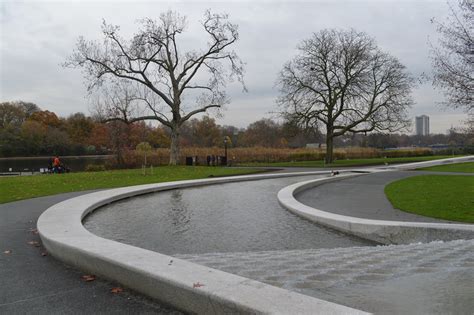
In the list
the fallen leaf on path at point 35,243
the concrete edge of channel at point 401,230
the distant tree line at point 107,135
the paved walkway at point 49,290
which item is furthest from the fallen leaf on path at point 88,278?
the distant tree line at point 107,135

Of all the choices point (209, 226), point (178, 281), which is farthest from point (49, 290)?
point (209, 226)

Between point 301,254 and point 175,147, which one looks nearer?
point 301,254

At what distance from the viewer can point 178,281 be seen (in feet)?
13.6

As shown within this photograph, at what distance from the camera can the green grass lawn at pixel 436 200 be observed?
976cm

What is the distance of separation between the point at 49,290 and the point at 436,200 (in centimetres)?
1111

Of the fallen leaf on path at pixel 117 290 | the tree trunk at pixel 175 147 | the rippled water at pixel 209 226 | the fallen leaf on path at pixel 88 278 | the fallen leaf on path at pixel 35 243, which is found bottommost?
the rippled water at pixel 209 226

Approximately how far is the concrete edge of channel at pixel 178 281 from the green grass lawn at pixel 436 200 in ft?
23.5

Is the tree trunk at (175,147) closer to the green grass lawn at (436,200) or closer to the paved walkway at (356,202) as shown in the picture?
the paved walkway at (356,202)

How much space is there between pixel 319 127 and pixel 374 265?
114 ft

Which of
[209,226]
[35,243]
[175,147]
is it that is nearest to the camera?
[35,243]

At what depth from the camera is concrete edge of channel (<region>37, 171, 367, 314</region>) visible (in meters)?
3.49

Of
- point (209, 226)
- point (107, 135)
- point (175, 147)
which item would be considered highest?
point (107, 135)

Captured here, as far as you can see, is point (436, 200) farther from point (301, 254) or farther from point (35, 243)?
point (35, 243)

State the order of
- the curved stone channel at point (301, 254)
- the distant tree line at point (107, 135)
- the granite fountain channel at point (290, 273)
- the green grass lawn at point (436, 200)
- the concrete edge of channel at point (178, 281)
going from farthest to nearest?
the distant tree line at point (107, 135) → the green grass lawn at point (436, 200) → the curved stone channel at point (301, 254) → the granite fountain channel at point (290, 273) → the concrete edge of channel at point (178, 281)
